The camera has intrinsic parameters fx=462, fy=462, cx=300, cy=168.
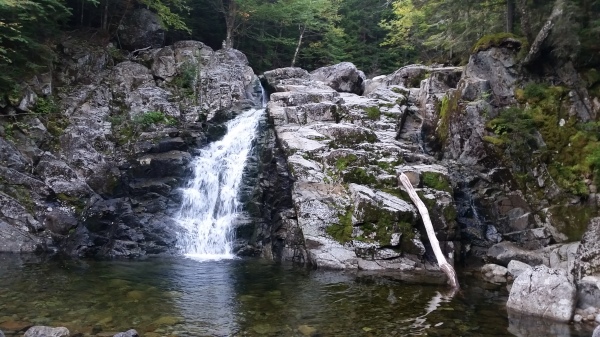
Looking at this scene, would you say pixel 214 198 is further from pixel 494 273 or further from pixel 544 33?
pixel 544 33

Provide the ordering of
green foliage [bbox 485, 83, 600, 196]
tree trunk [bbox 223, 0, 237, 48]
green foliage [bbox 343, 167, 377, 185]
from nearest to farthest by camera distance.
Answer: green foliage [bbox 485, 83, 600, 196] → green foliage [bbox 343, 167, 377, 185] → tree trunk [bbox 223, 0, 237, 48]

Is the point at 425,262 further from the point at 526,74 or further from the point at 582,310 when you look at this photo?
the point at 526,74

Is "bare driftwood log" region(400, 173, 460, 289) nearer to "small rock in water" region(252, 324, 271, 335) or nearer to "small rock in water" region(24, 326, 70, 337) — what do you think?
"small rock in water" region(252, 324, 271, 335)

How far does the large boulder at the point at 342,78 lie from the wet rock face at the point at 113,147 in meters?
3.81

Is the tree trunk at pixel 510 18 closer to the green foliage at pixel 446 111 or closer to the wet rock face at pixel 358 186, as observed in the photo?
the green foliage at pixel 446 111

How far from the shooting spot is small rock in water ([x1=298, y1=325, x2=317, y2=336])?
27.1 ft

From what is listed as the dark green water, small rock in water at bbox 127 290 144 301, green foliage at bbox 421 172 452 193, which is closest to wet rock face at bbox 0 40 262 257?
the dark green water

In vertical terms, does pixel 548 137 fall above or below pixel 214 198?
above

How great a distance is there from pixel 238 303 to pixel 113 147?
1112 cm

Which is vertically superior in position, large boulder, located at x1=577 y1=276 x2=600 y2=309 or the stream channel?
large boulder, located at x1=577 y1=276 x2=600 y2=309

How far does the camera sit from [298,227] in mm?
14445

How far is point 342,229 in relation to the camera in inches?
541

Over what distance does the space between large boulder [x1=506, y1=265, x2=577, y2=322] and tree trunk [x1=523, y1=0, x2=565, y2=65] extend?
866 cm

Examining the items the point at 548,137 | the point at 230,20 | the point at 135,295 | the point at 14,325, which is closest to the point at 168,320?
the point at 135,295
